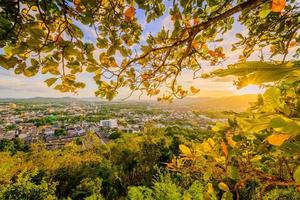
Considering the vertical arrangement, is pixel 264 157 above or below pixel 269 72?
below

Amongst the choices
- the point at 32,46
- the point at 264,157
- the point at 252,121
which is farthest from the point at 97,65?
the point at 252,121

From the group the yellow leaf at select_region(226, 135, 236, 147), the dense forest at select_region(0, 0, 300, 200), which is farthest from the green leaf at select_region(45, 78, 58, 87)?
the yellow leaf at select_region(226, 135, 236, 147)

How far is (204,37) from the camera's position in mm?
2838

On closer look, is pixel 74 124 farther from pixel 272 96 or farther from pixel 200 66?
pixel 272 96

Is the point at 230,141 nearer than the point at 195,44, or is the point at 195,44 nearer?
the point at 230,141

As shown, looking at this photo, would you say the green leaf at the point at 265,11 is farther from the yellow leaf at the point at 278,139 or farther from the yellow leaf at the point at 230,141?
the yellow leaf at the point at 278,139

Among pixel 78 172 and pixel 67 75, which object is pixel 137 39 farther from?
pixel 78 172

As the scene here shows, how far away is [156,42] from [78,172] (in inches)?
264

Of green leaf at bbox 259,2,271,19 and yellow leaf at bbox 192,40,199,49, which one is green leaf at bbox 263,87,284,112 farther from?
yellow leaf at bbox 192,40,199,49

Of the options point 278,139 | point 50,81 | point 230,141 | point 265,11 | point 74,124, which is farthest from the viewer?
point 74,124

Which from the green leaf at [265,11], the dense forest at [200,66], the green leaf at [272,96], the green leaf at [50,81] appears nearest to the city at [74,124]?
the dense forest at [200,66]

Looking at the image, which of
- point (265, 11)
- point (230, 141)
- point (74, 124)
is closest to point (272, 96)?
point (230, 141)

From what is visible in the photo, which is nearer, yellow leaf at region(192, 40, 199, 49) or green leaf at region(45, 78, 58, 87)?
green leaf at region(45, 78, 58, 87)

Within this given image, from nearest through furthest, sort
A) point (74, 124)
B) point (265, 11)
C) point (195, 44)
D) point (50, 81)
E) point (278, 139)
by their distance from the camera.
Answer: point (278, 139) → point (50, 81) → point (265, 11) → point (195, 44) → point (74, 124)
